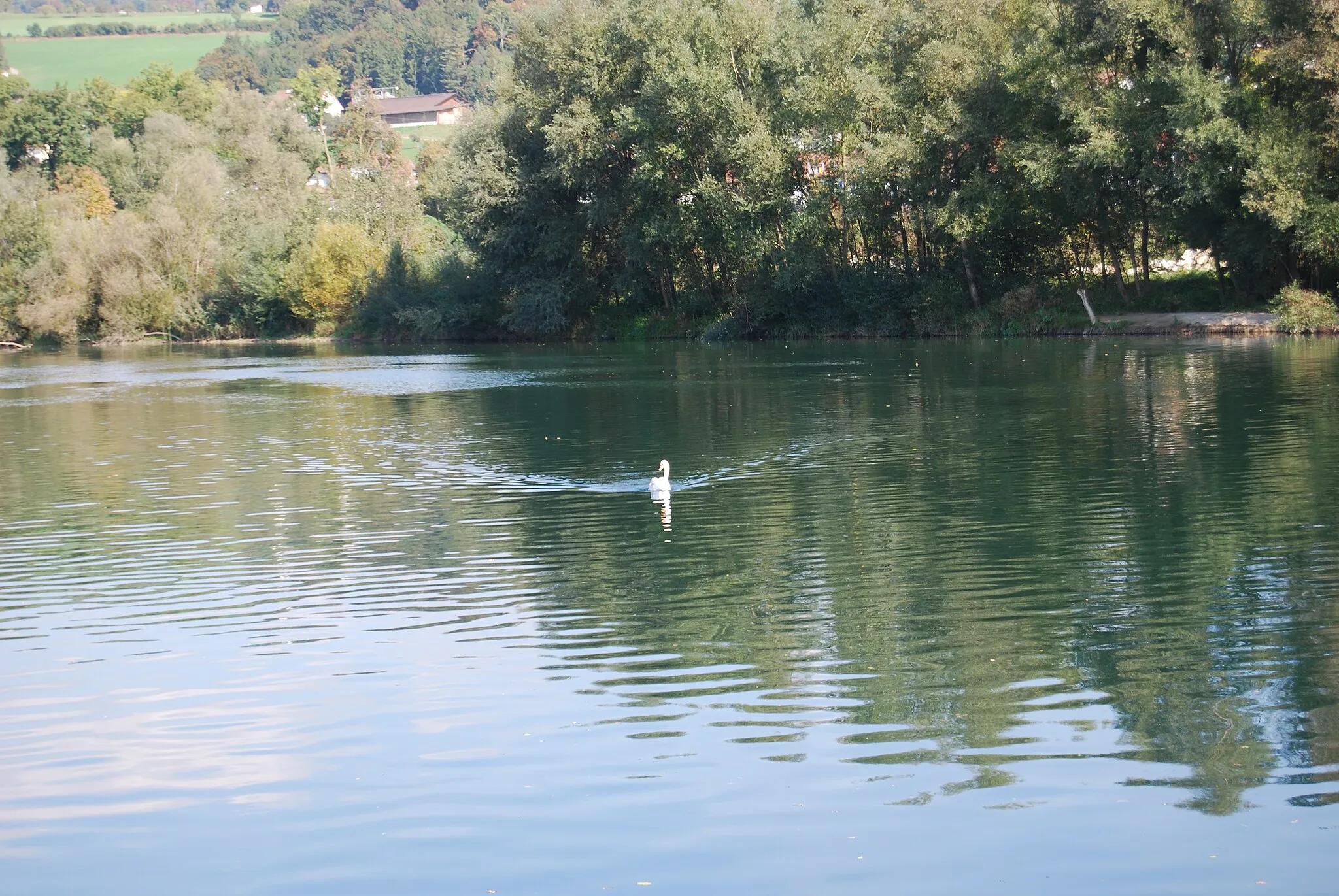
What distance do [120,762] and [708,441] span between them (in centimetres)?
1807

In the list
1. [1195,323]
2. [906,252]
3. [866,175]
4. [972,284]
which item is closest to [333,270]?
[906,252]

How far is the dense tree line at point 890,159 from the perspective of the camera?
45.9 m

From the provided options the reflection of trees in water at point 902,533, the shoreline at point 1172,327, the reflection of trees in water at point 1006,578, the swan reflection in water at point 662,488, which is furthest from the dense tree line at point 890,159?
the swan reflection in water at point 662,488

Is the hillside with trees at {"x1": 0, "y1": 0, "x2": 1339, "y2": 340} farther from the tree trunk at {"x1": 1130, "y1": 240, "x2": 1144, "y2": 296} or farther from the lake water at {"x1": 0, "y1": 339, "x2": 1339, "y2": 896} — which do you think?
the lake water at {"x1": 0, "y1": 339, "x2": 1339, "y2": 896}

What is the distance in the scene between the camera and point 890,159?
5325cm

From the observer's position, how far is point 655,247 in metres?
64.8

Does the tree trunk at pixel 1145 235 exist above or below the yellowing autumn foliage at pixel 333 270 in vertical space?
below

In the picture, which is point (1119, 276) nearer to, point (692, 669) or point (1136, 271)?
point (1136, 271)

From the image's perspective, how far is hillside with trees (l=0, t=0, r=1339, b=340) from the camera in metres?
46.2

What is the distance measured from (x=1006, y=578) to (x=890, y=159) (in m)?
41.6

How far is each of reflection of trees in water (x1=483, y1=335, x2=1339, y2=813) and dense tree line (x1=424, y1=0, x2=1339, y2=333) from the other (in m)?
19.5

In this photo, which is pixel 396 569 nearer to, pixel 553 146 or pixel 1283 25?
pixel 1283 25

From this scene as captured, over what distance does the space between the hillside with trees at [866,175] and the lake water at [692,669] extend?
24.4 meters

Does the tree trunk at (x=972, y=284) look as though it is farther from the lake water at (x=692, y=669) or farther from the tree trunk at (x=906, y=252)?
the lake water at (x=692, y=669)
